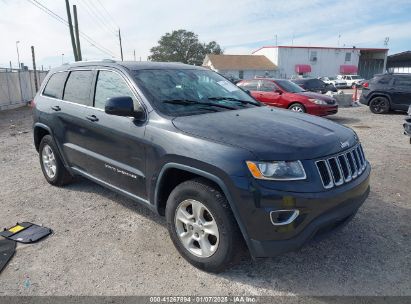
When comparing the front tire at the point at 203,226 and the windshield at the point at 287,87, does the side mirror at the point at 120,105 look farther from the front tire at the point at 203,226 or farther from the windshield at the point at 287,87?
the windshield at the point at 287,87

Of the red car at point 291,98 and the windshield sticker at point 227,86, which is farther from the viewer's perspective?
the red car at point 291,98

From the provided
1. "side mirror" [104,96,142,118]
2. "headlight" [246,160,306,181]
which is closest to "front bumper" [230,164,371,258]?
"headlight" [246,160,306,181]

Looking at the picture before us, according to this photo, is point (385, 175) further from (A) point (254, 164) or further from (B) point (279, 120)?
(A) point (254, 164)

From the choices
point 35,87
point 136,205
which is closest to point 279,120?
point 136,205

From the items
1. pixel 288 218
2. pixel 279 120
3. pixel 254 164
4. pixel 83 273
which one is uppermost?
pixel 279 120

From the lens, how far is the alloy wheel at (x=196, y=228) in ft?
9.70

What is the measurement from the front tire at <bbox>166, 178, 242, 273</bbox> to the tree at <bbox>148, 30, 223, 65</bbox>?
242 ft

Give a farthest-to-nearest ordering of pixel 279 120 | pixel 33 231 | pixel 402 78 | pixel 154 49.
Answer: pixel 154 49, pixel 402 78, pixel 33 231, pixel 279 120

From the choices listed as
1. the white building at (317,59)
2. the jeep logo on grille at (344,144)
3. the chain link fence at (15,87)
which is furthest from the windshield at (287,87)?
the white building at (317,59)

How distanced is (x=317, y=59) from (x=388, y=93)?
152 feet

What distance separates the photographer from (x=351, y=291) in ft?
9.25

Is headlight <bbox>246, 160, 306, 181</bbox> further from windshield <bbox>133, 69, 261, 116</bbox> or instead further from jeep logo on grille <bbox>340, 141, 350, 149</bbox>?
windshield <bbox>133, 69, 261, 116</bbox>

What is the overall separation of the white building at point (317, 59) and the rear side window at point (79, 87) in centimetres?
5353

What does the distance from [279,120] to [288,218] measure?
1.14 meters
